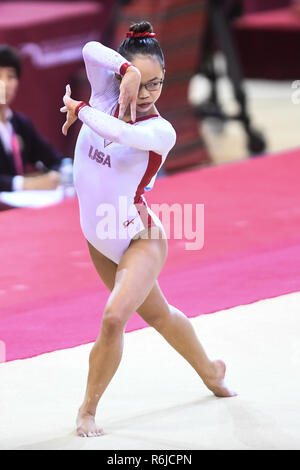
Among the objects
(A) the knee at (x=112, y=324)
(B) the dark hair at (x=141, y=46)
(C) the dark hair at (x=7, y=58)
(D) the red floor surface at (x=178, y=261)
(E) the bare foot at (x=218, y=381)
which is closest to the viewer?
(A) the knee at (x=112, y=324)

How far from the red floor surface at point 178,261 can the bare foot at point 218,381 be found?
59 centimetres

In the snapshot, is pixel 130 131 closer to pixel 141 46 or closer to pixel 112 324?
pixel 141 46

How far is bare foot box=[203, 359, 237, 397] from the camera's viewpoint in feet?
9.32

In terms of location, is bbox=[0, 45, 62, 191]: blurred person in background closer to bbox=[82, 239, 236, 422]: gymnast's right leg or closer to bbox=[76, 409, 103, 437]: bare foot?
bbox=[82, 239, 236, 422]: gymnast's right leg

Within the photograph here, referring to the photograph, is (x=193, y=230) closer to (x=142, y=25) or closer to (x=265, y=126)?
(x=142, y=25)

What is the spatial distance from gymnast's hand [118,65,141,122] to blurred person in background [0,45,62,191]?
2.25 m

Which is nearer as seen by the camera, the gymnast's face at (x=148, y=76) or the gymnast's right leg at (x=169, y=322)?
the gymnast's face at (x=148, y=76)

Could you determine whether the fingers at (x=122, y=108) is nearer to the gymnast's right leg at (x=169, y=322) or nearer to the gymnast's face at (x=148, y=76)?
the gymnast's face at (x=148, y=76)

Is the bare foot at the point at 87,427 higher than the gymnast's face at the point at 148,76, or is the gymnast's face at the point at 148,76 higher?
the gymnast's face at the point at 148,76

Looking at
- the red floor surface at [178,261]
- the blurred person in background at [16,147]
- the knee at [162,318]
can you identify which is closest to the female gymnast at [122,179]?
the knee at [162,318]

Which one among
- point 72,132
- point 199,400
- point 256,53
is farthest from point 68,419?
point 256,53

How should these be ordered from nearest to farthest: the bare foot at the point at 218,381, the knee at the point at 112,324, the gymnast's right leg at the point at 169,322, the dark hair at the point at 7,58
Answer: the knee at the point at 112,324 → the gymnast's right leg at the point at 169,322 → the bare foot at the point at 218,381 → the dark hair at the point at 7,58

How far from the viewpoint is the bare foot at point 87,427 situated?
2.58m

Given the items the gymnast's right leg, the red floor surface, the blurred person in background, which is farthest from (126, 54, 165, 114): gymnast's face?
the blurred person in background
